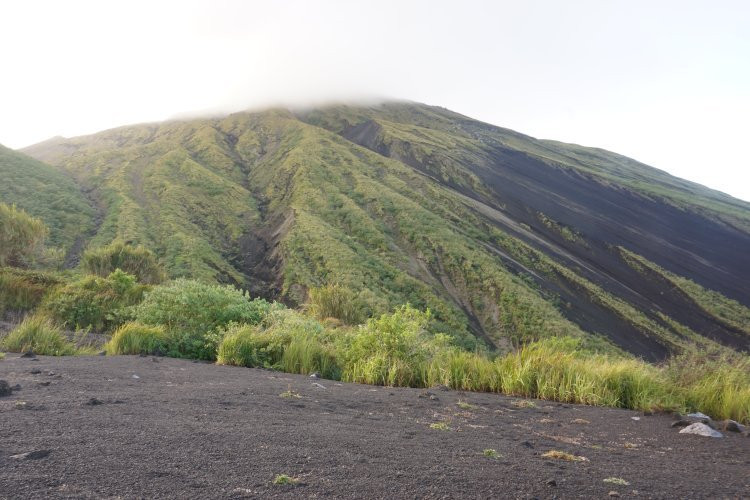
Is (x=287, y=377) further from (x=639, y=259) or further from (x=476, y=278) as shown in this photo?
(x=639, y=259)

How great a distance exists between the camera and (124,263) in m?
23.8

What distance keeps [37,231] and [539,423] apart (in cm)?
2852

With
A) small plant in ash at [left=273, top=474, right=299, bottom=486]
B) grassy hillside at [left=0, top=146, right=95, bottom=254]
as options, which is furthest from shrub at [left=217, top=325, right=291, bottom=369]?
grassy hillside at [left=0, top=146, right=95, bottom=254]

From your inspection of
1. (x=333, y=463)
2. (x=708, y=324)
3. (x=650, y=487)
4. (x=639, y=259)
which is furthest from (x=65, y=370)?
(x=639, y=259)

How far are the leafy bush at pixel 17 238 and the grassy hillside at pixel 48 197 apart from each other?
13.1 metres

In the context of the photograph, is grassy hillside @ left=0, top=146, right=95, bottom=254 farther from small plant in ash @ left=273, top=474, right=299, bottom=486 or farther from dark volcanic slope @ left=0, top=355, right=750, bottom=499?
small plant in ash @ left=273, top=474, right=299, bottom=486

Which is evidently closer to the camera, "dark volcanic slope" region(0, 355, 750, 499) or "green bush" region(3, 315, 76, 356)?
"dark volcanic slope" region(0, 355, 750, 499)

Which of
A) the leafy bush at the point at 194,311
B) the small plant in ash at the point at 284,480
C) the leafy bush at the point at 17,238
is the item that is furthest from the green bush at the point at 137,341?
the leafy bush at the point at 17,238

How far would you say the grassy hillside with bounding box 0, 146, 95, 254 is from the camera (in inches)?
1640

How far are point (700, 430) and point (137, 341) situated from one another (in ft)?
28.3

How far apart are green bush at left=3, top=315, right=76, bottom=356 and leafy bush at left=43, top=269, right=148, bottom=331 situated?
2297mm

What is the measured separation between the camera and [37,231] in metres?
25.7

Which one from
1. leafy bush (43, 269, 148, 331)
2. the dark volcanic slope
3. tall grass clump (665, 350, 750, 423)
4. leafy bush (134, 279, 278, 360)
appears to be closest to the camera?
the dark volcanic slope

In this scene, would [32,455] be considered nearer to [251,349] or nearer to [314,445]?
[314,445]
